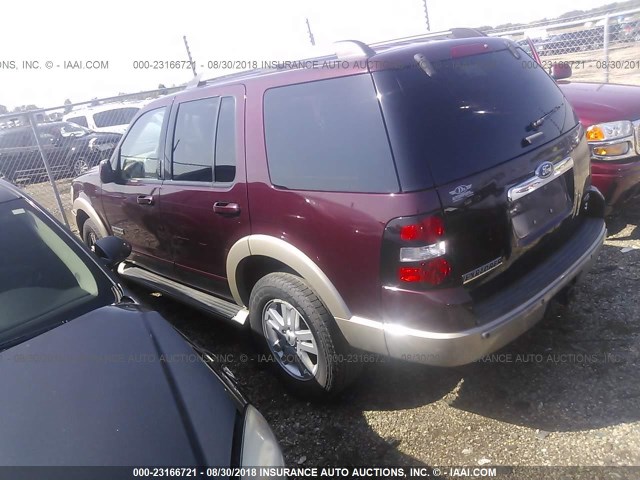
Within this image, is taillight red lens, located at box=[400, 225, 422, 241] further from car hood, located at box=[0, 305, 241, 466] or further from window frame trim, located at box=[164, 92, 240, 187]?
window frame trim, located at box=[164, 92, 240, 187]

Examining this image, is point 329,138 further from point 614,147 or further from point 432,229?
point 614,147

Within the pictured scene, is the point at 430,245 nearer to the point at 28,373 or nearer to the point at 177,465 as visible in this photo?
the point at 177,465

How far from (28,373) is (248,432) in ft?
2.97

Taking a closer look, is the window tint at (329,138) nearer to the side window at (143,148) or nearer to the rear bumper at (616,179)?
the side window at (143,148)

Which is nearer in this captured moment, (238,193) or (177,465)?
(177,465)

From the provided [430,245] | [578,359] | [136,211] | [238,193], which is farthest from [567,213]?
[136,211]

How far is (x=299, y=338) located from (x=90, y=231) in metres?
3.36

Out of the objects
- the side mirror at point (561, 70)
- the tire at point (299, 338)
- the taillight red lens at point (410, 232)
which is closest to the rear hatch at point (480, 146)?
the taillight red lens at point (410, 232)

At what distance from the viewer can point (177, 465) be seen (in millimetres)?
1584

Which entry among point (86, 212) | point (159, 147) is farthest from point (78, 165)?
point (159, 147)

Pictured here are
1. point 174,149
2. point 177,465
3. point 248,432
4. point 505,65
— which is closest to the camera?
point 177,465

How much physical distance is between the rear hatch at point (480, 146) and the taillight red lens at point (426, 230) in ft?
0.15

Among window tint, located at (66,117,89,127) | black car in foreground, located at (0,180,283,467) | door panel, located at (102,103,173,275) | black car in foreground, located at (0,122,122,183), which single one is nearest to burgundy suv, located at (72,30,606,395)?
door panel, located at (102,103,173,275)

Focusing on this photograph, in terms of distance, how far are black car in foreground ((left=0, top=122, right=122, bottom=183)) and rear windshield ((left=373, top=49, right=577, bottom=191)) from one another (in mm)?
7023
